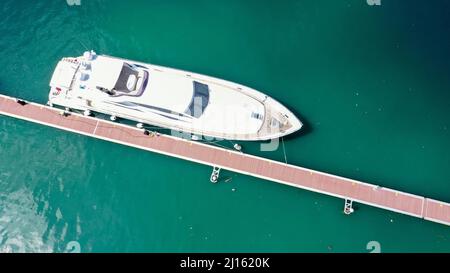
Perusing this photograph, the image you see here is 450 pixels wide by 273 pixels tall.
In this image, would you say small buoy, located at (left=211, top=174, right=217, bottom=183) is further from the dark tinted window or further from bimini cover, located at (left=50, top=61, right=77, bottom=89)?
bimini cover, located at (left=50, top=61, right=77, bottom=89)

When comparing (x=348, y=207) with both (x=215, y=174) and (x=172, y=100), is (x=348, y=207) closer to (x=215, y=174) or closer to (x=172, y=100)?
(x=215, y=174)

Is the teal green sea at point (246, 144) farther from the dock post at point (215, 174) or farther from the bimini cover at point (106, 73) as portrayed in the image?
the bimini cover at point (106, 73)

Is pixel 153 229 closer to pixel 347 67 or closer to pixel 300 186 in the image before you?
pixel 300 186

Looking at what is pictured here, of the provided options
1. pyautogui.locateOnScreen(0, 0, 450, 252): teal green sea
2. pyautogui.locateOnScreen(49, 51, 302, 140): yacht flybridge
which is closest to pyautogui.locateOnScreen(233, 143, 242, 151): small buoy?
pyautogui.locateOnScreen(49, 51, 302, 140): yacht flybridge

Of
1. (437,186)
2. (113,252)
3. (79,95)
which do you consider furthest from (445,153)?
(79,95)

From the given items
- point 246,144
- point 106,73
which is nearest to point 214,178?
point 246,144

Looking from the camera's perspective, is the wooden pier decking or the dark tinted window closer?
the wooden pier decking
